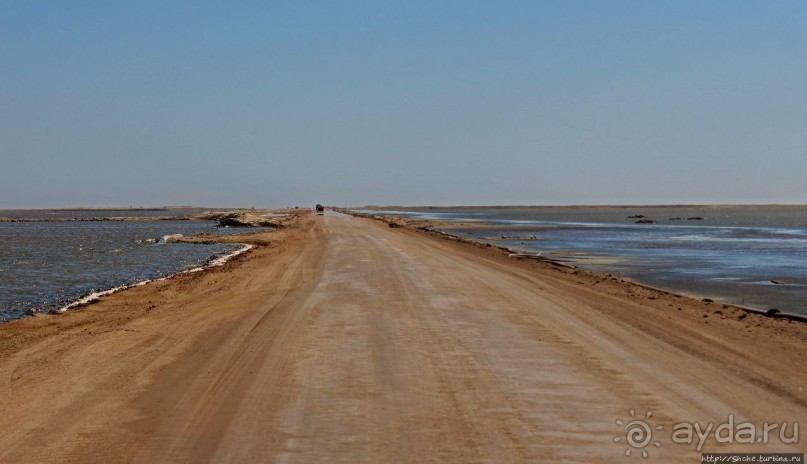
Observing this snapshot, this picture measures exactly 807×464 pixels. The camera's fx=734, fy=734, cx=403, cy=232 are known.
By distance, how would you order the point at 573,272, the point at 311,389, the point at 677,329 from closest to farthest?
the point at 311,389 → the point at 677,329 → the point at 573,272

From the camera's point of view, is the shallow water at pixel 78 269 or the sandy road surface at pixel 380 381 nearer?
the sandy road surface at pixel 380 381

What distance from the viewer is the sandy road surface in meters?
6.56

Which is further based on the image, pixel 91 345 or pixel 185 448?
pixel 91 345

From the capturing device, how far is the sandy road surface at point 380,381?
6.56 m

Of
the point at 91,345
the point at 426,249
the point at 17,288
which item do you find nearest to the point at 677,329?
the point at 91,345

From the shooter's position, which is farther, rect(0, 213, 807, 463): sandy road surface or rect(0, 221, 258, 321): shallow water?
rect(0, 221, 258, 321): shallow water

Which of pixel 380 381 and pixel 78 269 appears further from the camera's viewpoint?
pixel 78 269

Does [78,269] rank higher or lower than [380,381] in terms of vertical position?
lower

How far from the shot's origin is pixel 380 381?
888cm

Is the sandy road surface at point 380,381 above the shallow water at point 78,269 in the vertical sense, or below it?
above

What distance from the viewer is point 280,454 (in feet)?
20.6

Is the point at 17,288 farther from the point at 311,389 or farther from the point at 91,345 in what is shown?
the point at 311,389

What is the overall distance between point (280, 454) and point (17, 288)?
20.5m

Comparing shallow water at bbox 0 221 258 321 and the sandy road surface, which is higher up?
the sandy road surface
